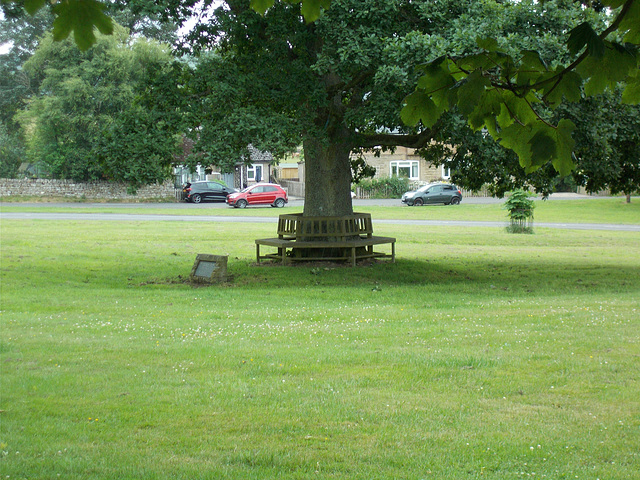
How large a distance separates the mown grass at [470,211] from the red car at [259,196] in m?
2.80

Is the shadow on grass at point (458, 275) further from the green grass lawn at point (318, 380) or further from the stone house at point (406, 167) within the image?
the stone house at point (406, 167)

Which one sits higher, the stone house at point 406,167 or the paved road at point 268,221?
the stone house at point 406,167

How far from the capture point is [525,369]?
21.4 ft

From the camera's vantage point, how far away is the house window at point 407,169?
60.1 metres

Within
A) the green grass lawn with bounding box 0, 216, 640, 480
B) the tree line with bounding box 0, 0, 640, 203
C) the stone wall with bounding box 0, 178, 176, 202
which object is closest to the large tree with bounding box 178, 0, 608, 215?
the tree line with bounding box 0, 0, 640, 203

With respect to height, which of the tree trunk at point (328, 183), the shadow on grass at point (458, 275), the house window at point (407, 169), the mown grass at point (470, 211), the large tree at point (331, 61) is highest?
the large tree at point (331, 61)

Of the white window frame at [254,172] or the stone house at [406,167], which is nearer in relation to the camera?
the stone house at [406,167]

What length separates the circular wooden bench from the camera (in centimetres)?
1543

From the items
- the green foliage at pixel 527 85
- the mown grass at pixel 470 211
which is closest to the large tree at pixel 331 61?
the green foliage at pixel 527 85

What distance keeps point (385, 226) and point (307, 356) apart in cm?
2215

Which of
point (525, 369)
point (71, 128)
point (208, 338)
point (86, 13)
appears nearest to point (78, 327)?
point (208, 338)

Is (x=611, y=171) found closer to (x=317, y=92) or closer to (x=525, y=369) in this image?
(x=317, y=92)

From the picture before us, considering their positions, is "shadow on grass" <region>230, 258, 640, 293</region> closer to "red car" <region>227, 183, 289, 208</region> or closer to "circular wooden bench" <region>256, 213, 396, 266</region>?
"circular wooden bench" <region>256, 213, 396, 266</region>

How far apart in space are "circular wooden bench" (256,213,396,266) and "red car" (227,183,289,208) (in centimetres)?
2715
